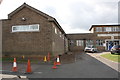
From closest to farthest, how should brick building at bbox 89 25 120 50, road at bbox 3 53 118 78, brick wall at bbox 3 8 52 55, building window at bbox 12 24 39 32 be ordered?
1. road at bbox 3 53 118 78
2. brick wall at bbox 3 8 52 55
3. building window at bbox 12 24 39 32
4. brick building at bbox 89 25 120 50

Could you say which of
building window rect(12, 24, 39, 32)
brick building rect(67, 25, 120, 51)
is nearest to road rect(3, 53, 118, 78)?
building window rect(12, 24, 39, 32)

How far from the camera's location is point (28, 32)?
58.3 feet

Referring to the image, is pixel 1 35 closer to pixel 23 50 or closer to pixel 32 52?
pixel 23 50

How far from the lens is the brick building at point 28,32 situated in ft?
56.2

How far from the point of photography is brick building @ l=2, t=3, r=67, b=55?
17.1m

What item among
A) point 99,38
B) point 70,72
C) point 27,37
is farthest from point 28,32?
point 99,38

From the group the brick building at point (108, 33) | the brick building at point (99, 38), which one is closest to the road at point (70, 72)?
the brick building at point (99, 38)

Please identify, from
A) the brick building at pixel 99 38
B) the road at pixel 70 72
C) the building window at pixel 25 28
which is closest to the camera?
the road at pixel 70 72

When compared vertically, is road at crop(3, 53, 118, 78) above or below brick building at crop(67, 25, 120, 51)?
below

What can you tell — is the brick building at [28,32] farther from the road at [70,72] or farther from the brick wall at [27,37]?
the road at [70,72]

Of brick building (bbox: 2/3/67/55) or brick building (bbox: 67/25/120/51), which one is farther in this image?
brick building (bbox: 67/25/120/51)

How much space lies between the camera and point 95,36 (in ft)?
129

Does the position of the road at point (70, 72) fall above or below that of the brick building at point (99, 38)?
below

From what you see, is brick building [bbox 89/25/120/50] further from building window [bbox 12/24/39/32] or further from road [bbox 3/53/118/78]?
road [bbox 3/53/118/78]
